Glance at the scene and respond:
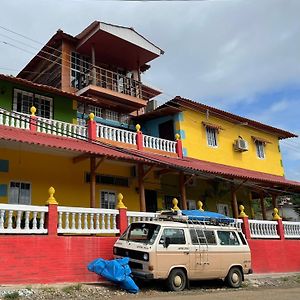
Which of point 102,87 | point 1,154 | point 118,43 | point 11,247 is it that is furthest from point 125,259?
point 118,43

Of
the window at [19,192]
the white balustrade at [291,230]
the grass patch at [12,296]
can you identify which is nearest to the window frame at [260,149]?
the white balustrade at [291,230]

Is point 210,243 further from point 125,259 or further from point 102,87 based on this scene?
point 102,87

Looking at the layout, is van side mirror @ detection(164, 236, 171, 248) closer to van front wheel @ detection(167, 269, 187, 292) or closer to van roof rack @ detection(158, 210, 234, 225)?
van front wheel @ detection(167, 269, 187, 292)

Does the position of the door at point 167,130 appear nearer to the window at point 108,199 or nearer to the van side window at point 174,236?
the window at point 108,199

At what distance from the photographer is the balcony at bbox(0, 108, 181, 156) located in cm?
1408

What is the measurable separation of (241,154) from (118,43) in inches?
380

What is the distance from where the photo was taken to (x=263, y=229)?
1706cm

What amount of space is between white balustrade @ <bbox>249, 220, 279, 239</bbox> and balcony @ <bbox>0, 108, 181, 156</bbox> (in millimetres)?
4800

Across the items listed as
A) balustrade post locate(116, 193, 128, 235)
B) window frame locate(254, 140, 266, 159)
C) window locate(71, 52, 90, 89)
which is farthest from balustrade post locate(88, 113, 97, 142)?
window frame locate(254, 140, 266, 159)

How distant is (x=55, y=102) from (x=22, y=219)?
7.49m

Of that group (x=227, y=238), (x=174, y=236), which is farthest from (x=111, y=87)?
(x=174, y=236)

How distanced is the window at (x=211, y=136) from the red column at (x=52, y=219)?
41.6 feet

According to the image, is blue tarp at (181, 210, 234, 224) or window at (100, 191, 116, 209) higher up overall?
window at (100, 191, 116, 209)

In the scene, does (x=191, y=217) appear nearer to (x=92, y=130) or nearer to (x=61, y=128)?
(x=92, y=130)
